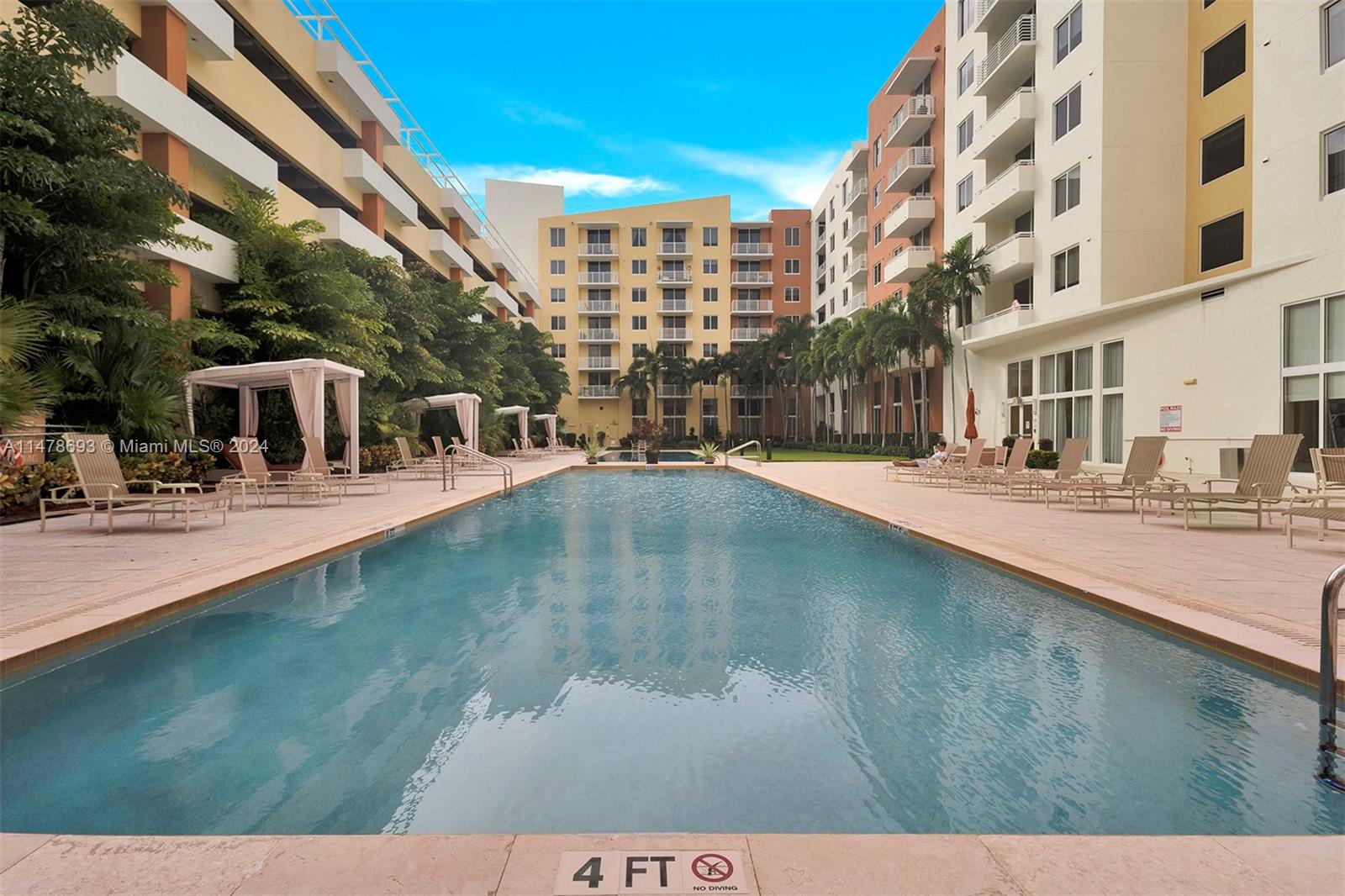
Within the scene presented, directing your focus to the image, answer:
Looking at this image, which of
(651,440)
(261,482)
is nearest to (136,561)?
(261,482)

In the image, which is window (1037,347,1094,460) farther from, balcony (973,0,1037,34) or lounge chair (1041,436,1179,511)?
balcony (973,0,1037,34)

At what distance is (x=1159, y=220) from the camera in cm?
1909

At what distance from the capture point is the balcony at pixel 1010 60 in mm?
23547

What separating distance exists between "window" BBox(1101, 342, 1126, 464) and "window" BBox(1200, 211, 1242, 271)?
277 centimetres

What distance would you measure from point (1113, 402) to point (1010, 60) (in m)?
12.6

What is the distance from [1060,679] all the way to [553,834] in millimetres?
3276

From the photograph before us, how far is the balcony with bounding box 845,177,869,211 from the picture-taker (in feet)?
138

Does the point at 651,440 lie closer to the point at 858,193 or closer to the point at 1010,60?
the point at 1010,60

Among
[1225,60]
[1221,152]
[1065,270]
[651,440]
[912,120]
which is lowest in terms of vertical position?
[651,440]

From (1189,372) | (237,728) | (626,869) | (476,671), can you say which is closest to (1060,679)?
(626,869)

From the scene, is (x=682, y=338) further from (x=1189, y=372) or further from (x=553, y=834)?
(x=553, y=834)

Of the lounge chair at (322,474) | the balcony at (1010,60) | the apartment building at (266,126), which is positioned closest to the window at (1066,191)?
the balcony at (1010,60)

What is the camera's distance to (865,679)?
14.0ft

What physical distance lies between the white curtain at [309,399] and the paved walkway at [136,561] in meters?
1.99
